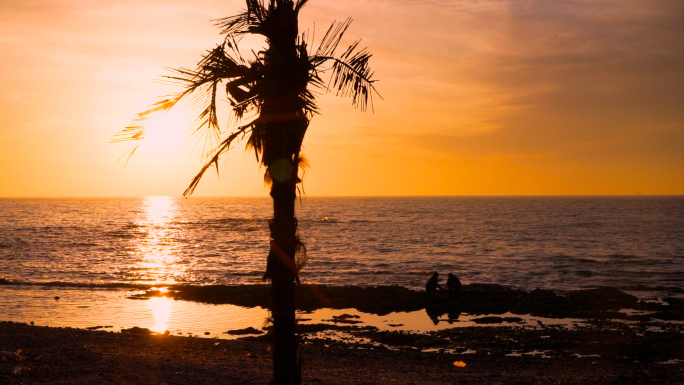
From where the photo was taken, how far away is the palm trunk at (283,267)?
719 cm

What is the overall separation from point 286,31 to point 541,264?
160 feet

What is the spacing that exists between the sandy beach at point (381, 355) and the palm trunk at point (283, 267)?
278 inches

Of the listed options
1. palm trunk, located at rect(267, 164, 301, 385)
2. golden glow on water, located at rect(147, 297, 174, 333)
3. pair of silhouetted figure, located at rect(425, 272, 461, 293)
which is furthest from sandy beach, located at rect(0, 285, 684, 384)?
palm trunk, located at rect(267, 164, 301, 385)

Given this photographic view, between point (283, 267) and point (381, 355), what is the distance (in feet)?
42.6

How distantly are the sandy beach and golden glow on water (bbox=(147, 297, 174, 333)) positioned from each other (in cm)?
219

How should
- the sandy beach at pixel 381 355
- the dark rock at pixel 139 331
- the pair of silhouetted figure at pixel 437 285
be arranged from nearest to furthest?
the sandy beach at pixel 381 355 → the dark rock at pixel 139 331 → the pair of silhouetted figure at pixel 437 285

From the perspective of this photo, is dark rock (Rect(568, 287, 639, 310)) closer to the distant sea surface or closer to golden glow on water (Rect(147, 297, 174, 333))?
the distant sea surface

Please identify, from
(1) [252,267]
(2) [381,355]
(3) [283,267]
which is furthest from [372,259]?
(3) [283,267]

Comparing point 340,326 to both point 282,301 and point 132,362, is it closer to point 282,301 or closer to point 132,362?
point 132,362

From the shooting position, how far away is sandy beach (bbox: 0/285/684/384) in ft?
47.7

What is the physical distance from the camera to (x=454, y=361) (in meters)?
18.6

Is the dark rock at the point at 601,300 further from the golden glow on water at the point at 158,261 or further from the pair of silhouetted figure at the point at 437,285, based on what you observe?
the golden glow on water at the point at 158,261

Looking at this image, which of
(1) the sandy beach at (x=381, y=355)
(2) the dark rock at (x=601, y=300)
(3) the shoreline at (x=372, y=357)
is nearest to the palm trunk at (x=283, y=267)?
(1) the sandy beach at (x=381, y=355)

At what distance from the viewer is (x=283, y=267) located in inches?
284
